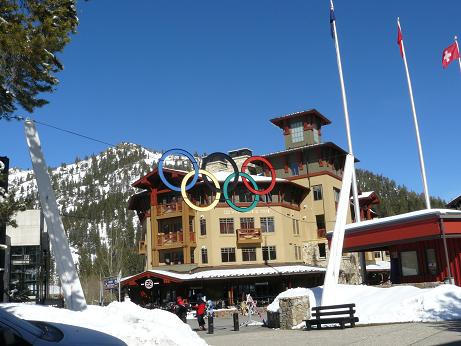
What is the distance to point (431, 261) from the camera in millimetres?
26688

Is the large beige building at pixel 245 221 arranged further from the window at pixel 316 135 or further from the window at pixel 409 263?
the window at pixel 409 263

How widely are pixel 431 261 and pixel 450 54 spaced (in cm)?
1487

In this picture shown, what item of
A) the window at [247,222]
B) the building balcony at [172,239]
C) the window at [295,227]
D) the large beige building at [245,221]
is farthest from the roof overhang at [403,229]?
the window at [295,227]

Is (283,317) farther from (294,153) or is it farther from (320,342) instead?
(294,153)

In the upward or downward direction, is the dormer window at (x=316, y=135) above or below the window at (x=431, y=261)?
above

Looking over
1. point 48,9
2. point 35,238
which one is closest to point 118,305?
point 48,9

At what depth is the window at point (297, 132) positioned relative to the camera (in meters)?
59.7

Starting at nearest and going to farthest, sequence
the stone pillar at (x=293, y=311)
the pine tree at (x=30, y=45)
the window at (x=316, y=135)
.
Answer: the pine tree at (x=30, y=45) < the stone pillar at (x=293, y=311) < the window at (x=316, y=135)

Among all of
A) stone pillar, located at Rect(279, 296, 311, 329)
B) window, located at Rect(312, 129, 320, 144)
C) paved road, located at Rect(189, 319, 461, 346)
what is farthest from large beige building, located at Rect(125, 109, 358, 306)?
paved road, located at Rect(189, 319, 461, 346)

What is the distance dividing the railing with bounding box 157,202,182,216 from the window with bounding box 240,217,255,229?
6.37m

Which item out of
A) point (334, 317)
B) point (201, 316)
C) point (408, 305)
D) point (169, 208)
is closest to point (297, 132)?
point (169, 208)

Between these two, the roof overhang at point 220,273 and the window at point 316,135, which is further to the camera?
the window at point 316,135

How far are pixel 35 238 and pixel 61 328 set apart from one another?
43.8m

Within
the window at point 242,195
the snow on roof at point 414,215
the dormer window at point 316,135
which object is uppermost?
the dormer window at point 316,135
